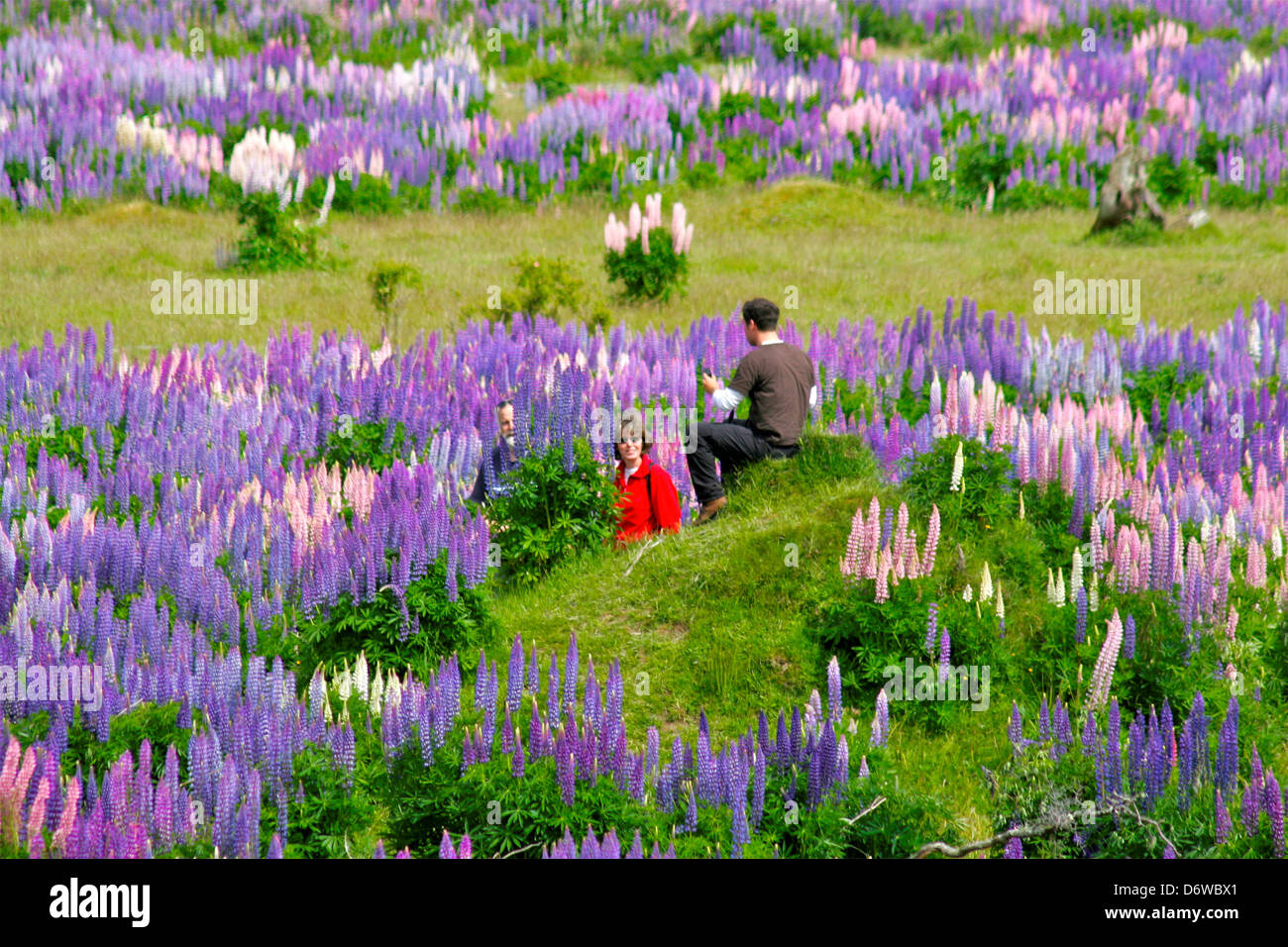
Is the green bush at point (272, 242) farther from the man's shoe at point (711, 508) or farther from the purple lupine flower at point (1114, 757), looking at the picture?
the purple lupine flower at point (1114, 757)

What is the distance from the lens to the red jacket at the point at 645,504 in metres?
9.73

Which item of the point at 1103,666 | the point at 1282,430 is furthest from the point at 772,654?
the point at 1282,430

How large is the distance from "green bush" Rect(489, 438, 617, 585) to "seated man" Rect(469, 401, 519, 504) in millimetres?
367

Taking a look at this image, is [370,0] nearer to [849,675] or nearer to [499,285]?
[499,285]

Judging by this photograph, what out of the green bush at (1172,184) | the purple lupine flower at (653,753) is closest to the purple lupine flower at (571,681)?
the purple lupine flower at (653,753)

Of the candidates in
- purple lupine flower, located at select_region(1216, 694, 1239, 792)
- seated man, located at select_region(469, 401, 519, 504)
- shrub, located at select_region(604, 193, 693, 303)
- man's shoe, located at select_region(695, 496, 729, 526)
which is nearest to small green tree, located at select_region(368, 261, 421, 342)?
shrub, located at select_region(604, 193, 693, 303)

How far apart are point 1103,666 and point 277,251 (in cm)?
1247

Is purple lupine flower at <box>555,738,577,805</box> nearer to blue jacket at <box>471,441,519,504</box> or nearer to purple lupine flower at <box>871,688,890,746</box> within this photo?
purple lupine flower at <box>871,688,890,746</box>

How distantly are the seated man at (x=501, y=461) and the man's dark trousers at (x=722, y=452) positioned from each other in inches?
50.4

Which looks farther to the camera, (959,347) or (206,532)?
(959,347)

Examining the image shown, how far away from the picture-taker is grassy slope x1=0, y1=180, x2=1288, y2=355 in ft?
51.3

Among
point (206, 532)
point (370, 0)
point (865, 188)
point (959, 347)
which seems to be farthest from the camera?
point (370, 0)

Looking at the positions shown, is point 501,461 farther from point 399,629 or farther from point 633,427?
point 399,629

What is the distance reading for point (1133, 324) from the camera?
15.0 meters
